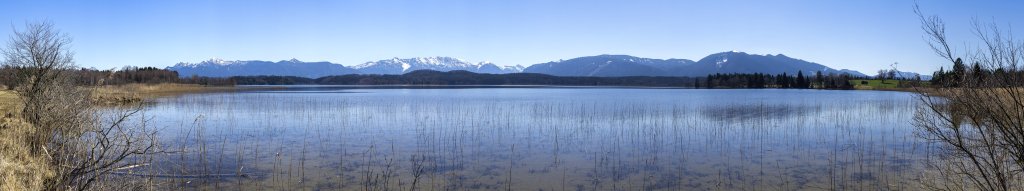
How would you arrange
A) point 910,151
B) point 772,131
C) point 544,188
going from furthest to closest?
point 772,131, point 910,151, point 544,188

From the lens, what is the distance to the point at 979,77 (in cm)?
768

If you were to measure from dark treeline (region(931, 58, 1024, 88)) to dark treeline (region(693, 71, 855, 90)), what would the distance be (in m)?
129

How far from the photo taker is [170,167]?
13664 mm

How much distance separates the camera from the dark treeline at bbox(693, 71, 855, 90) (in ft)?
437

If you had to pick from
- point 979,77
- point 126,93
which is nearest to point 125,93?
point 126,93

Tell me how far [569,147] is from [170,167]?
34.1ft

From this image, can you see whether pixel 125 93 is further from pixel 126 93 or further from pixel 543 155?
pixel 543 155

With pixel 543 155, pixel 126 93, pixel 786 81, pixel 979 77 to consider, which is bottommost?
pixel 543 155

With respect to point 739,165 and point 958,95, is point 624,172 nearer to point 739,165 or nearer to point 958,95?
point 739,165

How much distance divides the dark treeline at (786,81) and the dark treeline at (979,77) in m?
129

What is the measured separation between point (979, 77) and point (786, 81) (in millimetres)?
149920

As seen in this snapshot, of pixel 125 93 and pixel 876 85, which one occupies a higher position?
pixel 876 85

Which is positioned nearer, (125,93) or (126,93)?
(125,93)

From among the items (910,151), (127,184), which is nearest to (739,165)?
(910,151)
